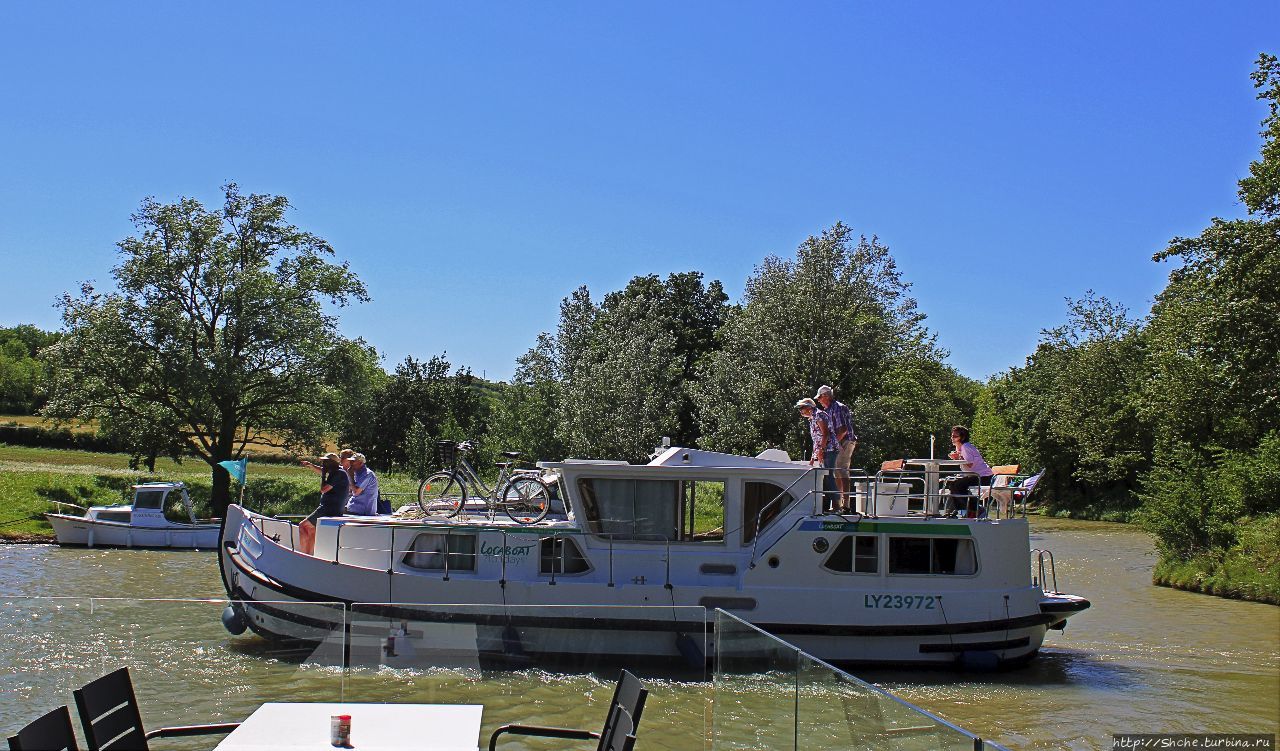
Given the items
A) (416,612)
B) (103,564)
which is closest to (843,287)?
(103,564)

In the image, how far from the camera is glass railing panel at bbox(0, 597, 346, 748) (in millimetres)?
7508

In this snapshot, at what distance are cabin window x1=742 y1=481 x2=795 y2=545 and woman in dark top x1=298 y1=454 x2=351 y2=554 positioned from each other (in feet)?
20.4

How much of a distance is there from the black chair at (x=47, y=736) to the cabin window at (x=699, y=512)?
1085 centimetres

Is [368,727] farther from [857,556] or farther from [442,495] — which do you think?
[442,495]

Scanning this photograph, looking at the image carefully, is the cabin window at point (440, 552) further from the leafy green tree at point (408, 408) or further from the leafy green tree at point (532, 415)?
the leafy green tree at point (408, 408)

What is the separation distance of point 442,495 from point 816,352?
28.3 meters

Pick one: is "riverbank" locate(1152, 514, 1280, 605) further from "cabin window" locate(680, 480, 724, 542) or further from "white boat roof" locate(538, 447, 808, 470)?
"cabin window" locate(680, 480, 724, 542)

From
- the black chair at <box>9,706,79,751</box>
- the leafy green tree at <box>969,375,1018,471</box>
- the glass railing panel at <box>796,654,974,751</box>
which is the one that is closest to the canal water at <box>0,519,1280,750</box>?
the glass railing panel at <box>796,654,974,751</box>

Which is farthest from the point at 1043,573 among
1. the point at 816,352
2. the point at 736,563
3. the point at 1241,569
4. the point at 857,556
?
the point at 816,352

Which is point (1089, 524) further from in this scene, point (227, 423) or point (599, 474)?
point (599, 474)

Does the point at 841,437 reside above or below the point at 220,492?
above

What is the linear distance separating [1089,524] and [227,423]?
39.6 meters

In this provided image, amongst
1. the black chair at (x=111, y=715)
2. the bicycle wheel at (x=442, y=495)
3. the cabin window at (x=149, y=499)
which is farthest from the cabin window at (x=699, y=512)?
the cabin window at (x=149, y=499)

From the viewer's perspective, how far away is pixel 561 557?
15.9 m
